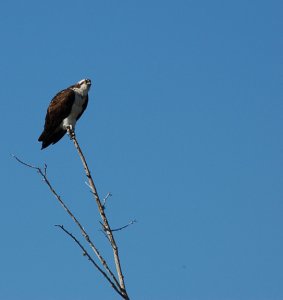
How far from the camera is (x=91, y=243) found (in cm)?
570

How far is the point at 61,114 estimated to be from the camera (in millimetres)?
15805

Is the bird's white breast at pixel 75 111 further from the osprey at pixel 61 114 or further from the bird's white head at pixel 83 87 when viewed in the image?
the bird's white head at pixel 83 87

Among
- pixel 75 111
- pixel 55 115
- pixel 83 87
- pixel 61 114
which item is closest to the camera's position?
pixel 61 114

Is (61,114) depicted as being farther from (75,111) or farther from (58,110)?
(75,111)

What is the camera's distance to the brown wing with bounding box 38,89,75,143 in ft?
51.9

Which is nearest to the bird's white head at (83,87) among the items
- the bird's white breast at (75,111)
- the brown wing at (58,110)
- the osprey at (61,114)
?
the osprey at (61,114)

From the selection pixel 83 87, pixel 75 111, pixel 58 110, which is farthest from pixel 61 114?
pixel 83 87

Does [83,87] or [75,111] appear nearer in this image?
[75,111]

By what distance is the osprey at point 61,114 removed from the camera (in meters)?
15.8

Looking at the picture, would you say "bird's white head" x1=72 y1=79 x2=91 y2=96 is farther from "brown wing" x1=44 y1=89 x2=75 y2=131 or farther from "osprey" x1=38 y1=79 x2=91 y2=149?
"brown wing" x1=44 y1=89 x2=75 y2=131

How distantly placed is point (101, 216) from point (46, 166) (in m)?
1.24

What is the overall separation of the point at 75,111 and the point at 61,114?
15.3 inches

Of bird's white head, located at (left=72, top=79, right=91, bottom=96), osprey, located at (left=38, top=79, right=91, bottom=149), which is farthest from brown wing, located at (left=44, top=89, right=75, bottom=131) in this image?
bird's white head, located at (left=72, top=79, right=91, bottom=96)

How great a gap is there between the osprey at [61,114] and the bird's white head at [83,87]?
0.13ft
